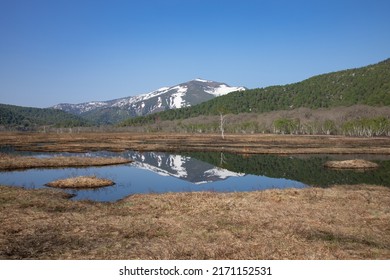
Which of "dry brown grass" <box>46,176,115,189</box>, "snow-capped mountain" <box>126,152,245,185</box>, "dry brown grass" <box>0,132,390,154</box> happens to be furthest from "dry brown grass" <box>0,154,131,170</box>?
"dry brown grass" <box>0,132,390,154</box>

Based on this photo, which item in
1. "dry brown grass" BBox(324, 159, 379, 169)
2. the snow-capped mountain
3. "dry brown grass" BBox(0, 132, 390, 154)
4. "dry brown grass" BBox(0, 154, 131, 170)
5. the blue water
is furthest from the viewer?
"dry brown grass" BBox(0, 132, 390, 154)

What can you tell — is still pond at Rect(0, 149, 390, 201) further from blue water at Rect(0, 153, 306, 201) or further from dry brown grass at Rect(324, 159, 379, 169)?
dry brown grass at Rect(324, 159, 379, 169)

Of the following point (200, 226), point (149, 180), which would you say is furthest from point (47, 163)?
point (200, 226)

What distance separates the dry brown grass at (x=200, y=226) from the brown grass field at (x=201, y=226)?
0.04 meters

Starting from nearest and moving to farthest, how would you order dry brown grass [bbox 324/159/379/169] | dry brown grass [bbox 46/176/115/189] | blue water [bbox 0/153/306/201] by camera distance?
blue water [bbox 0/153/306/201] < dry brown grass [bbox 46/176/115/189] < dry brown grass [bbox 324/159/379/169]

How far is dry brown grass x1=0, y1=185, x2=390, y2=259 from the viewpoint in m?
14.5

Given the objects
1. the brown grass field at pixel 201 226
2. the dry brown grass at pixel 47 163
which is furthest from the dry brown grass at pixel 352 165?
the dry brown grass at pixel 47 163

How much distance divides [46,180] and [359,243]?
33480 millimetres

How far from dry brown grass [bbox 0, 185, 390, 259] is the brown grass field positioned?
0.14 feet

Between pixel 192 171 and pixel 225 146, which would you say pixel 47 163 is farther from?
pixel 225 146

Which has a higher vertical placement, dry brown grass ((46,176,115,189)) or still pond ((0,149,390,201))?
dry brown grass ((46,176,115,189))

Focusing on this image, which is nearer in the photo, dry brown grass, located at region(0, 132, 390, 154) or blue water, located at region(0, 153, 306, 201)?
blue water, located at region(0, 153, 306, 201)

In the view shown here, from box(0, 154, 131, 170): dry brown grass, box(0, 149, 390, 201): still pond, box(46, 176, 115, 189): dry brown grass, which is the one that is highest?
box(0, 154, 131, 170): dry brown grass

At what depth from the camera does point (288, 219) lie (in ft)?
65.9
